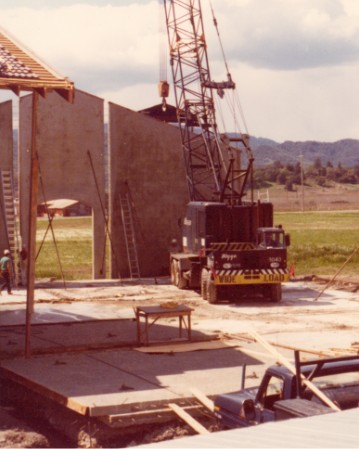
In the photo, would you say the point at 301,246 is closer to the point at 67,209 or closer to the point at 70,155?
the point at 70,155

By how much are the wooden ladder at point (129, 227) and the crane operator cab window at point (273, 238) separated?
9.13 meters

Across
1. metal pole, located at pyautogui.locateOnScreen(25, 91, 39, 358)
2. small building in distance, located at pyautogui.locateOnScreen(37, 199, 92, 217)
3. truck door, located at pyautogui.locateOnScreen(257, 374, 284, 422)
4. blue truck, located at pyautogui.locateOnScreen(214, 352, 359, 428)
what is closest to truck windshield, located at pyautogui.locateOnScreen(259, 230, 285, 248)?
metal pole, located at pyautogui.locateOnScreen(25, 91, 39, 358)

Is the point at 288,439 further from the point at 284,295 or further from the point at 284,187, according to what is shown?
Answer: the point at 284,187

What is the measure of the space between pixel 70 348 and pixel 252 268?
11735mm

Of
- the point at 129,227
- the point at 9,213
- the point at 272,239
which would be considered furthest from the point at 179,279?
the point at 9,213

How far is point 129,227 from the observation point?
39.7 meters

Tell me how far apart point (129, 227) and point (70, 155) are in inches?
160

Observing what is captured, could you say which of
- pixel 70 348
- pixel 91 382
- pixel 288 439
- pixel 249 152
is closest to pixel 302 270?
pixel 249 152

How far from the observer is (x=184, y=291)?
114 ft

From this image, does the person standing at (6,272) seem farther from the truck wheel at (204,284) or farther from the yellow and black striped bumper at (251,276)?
the yellow and black striped bumper at (251,276)

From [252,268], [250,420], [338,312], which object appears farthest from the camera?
[252,268]

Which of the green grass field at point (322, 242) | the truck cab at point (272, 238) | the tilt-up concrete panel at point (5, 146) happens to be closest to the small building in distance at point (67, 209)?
the green grass field at point (322, 242)

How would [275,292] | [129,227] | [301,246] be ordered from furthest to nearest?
[301,246], [129,227], [275,292]

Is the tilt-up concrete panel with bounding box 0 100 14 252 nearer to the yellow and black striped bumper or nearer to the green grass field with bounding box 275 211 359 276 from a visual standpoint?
the yellow and black striped bumper
